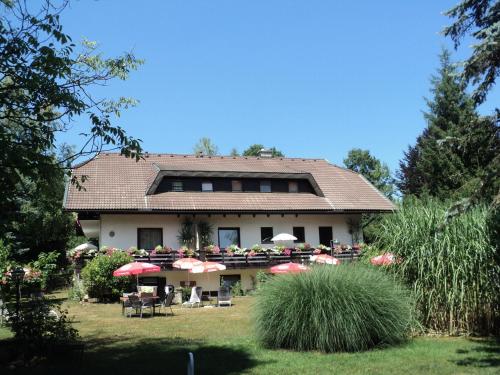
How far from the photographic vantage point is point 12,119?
7.75 meters

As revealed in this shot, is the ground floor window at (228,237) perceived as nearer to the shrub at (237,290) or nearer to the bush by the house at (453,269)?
the shrub at (237,290)

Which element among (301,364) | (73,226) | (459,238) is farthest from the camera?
(73,226)

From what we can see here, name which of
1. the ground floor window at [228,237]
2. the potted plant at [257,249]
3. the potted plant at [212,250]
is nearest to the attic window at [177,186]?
the ground floor window at [228,237]

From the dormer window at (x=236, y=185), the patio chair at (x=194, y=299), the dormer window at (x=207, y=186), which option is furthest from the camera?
the dormer window at (x=236, y=185)

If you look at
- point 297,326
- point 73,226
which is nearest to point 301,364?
point 297,326

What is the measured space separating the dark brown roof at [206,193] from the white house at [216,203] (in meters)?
0.05

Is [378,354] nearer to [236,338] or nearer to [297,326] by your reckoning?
[297,326]

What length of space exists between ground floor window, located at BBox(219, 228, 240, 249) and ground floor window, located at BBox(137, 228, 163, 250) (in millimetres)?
3109

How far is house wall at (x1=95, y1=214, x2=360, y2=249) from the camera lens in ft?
81.8

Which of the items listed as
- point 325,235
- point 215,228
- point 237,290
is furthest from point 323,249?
point 215,228

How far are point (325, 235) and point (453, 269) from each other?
18384 mm

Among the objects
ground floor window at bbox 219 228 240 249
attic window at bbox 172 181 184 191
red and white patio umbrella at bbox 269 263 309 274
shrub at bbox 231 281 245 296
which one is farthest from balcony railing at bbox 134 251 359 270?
red and white patio umbrella at bbox 269 263 309 274

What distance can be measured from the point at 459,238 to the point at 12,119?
876 cm

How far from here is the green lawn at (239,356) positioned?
8.20m
